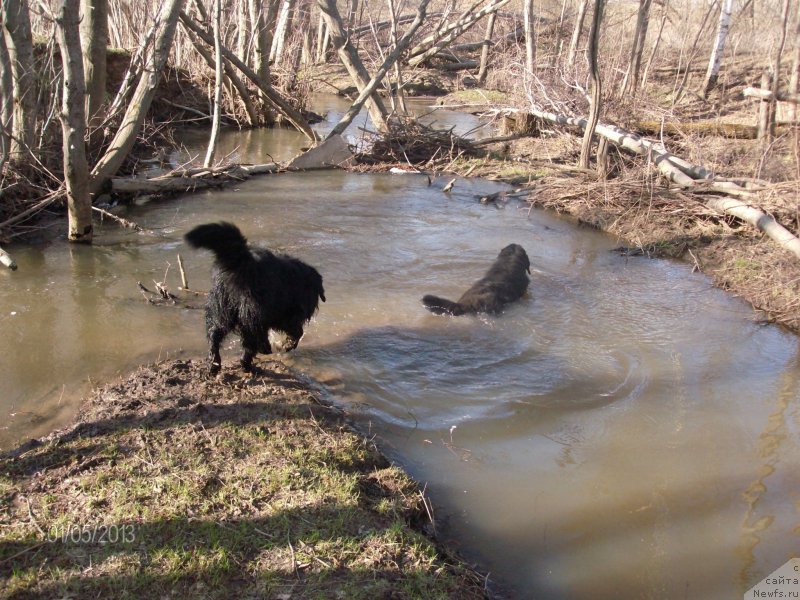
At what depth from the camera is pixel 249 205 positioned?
10.8 meters

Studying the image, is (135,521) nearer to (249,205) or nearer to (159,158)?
(249,205)

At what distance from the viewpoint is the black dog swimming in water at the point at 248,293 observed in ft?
15.8

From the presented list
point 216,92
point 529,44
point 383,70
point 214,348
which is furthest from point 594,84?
point 214,348

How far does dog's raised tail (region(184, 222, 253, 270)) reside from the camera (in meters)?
4.55

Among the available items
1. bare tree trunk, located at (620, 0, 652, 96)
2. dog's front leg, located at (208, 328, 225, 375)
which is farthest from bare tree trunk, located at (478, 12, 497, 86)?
dog's front leg, located at (208, 328, 225, 375)

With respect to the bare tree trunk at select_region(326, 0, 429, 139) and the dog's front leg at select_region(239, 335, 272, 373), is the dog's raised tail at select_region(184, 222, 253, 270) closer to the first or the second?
the dog's front leg at select_region(239, 335, 272, 373)

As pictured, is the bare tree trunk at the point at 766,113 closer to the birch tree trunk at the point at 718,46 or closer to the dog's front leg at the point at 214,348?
the birch tree trunk at the point at 718,46

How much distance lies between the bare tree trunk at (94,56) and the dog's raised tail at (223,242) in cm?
637

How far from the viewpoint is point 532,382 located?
591 centimetres

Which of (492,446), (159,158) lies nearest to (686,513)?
(492,446)

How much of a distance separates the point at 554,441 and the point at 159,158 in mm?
10547

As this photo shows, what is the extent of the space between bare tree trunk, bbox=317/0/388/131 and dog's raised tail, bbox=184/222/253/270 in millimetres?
10863

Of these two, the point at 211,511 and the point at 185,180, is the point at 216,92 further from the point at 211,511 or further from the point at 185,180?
the point at 211,511
